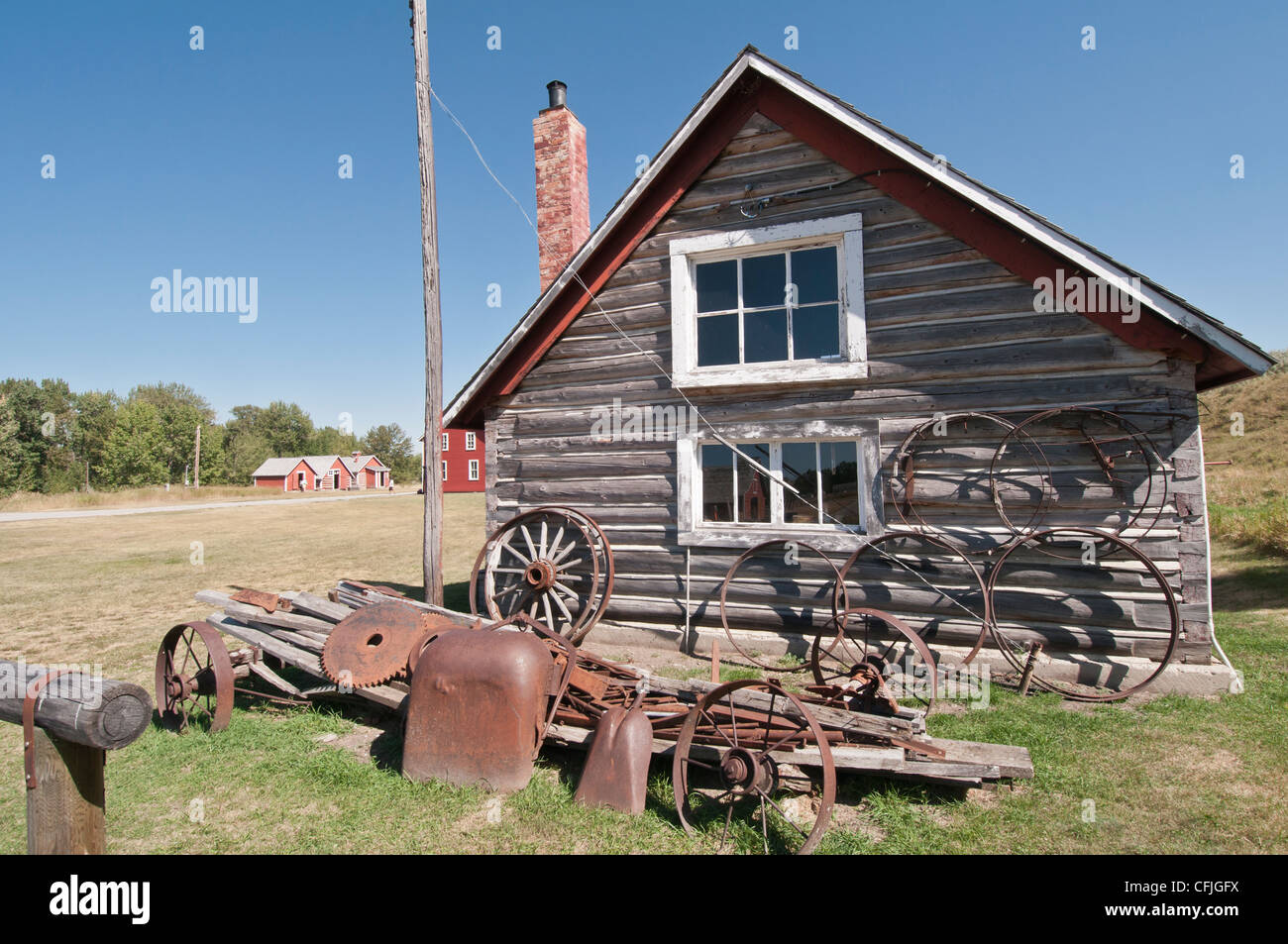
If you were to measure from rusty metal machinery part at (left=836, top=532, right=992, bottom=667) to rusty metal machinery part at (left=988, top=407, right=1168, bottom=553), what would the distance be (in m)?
0.60

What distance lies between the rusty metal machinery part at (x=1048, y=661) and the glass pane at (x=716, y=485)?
9.52 feet

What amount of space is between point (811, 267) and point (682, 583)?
159 inches

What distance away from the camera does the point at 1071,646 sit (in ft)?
20.5

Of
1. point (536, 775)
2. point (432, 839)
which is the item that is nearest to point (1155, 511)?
point (536, 775)

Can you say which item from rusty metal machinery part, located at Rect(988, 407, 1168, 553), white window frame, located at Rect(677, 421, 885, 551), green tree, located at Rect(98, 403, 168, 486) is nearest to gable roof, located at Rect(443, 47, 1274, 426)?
rusty metal machinery part, located at Rect(988, 407, 1168, 553)

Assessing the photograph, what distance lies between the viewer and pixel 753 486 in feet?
25.3

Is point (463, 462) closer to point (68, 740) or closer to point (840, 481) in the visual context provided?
point (840, 481)

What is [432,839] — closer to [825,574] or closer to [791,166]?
[825,574]

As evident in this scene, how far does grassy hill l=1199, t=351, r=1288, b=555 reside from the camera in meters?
12.6

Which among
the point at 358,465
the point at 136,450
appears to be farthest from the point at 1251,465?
the point at 136,450

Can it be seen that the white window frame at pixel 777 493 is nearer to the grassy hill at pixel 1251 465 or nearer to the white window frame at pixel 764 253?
the white window frame at pixel 764 253

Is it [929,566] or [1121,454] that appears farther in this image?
[929,566]

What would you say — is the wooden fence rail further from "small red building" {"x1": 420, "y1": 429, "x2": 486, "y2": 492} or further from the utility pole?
"small red building" {"x1": 420, "y1": 429, "x2": 486, "y2": 492}

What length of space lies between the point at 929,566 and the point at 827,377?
2.25 m
